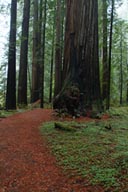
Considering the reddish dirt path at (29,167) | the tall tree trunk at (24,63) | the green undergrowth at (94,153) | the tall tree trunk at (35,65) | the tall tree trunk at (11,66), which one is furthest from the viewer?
the tall tree trunk at (35,65)

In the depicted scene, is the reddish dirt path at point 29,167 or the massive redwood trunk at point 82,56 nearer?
the reddish dirt path at point 29,167

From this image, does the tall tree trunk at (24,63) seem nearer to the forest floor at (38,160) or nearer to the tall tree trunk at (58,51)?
the tall tree trunk at (58,51)

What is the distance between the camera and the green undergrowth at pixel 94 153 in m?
3.78

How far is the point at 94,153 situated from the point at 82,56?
5.82 meters

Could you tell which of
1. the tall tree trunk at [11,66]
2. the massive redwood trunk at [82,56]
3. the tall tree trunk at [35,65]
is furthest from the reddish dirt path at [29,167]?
the tall tree trunk at [35,65]

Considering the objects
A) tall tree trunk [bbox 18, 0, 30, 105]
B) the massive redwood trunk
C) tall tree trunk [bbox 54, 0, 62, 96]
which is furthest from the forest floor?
tall tree trunk [bbox 54, 0, 62, 96]

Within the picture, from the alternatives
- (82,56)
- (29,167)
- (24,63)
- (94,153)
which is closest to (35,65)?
(24,63)

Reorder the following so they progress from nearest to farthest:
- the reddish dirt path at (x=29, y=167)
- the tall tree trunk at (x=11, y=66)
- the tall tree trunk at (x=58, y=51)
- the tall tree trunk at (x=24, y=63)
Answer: the reddish dirt path at (x=29, y=167) < the tall tree trunk at (x=11, y=66) < the tall tree trunk at (x=24, y=63) < the tall tree trunk at (x=58, y=51)

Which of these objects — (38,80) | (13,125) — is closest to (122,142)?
(13,125)

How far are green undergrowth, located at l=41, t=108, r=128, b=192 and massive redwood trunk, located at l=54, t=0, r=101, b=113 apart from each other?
2.51 metres

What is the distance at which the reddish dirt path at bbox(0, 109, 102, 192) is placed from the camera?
3.63m

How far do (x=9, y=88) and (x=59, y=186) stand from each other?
29.0 feet

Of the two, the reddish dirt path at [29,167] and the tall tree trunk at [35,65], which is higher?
the tall tree trunk at [35,65]

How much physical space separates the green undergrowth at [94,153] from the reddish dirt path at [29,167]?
0.62 feet
